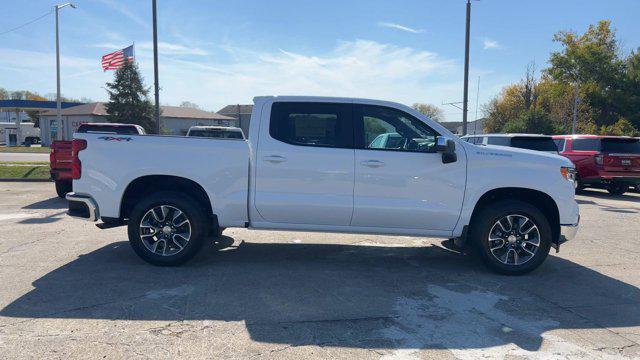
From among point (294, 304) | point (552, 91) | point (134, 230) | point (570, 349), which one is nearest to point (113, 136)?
point (134, 230)

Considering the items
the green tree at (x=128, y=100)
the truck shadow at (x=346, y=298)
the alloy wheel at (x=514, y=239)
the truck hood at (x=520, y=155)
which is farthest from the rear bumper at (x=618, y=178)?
the green tree at (x=128, y=100)

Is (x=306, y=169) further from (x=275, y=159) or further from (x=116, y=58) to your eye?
(x=116, y=58)

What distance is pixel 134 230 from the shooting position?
18.0ft

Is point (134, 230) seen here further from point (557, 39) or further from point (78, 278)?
point (557, 39)

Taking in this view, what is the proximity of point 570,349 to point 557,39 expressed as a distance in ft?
158

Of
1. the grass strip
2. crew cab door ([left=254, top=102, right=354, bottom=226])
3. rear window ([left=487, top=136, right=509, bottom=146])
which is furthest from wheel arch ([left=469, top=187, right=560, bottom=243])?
the grass strip

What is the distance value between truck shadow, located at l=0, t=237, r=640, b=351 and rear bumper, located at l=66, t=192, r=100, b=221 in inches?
25.0

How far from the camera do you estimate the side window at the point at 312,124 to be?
5.46 meters

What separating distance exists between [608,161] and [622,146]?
2.29 feet

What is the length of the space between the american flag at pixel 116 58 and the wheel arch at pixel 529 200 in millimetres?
22882

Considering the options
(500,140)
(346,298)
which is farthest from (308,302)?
(500,140)

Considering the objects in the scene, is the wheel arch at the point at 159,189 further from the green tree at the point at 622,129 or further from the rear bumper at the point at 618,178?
the green tree at the point at 622,129

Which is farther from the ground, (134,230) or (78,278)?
(134,230)

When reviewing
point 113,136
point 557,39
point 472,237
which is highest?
point 557,39
